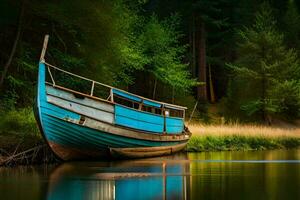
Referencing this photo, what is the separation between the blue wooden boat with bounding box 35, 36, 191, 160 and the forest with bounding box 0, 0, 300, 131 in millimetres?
2082

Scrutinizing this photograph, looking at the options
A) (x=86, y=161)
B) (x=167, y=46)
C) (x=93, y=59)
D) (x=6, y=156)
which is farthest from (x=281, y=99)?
(x=6, y=156)

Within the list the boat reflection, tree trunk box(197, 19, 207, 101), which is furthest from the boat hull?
tree trunk box(197, 19, 207, 101)

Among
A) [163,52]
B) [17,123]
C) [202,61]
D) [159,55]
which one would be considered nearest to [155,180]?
[17,123]

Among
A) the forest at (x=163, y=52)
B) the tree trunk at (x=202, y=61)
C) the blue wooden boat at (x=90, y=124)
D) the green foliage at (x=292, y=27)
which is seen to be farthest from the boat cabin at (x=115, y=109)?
the green foliage at (x=292, y=27)

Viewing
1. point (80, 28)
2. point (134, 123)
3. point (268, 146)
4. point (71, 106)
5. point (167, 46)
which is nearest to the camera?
point (71, 106)

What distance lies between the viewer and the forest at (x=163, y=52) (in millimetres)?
28844

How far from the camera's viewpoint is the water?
48.4 ft

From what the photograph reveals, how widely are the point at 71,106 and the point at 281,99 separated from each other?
85.4 ft

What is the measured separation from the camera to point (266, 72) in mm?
47656

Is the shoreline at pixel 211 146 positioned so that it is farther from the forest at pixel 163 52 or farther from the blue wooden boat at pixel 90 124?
the forest at pixel 163 52

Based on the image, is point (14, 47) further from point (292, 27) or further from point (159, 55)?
point (292, 27)

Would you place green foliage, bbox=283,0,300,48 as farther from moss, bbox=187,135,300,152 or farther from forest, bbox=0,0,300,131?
moss, bbox=187,135,300,152

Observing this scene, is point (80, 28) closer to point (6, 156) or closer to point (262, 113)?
point (6, 156)

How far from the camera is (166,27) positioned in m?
47.5
